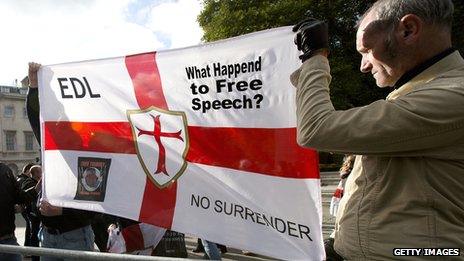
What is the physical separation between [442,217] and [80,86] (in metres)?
2.65

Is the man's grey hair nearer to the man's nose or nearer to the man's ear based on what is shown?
the man's ear

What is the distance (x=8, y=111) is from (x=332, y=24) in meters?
46.0

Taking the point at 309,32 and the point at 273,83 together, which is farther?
the point at 273,83

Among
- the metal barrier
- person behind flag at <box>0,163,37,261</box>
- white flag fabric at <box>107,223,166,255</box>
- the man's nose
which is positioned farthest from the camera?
person behind flag at <box>0,163,37,261</box>

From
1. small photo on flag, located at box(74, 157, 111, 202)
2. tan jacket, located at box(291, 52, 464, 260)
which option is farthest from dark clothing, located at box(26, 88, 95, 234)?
tan jacket, located at box(291, 52, 464, 260)

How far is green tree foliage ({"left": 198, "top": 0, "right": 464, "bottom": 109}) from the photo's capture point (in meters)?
22.1

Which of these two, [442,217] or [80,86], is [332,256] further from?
[80,86]

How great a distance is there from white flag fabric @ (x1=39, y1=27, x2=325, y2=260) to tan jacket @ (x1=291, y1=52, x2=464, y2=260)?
95 centimetres

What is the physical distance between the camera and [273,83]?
2.45m

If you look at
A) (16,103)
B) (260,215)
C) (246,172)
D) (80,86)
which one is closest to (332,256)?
(260,215)

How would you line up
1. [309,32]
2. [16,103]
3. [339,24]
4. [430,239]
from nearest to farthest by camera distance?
[430,239] → [309,32] → [339,24] → [16,103]

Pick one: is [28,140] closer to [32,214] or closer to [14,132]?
[14,132]

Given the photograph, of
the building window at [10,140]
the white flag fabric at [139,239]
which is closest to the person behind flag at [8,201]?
the white flag fabric at [139,239]

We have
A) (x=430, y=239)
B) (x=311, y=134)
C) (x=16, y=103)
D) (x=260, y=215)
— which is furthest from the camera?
(x=16, y=103)
